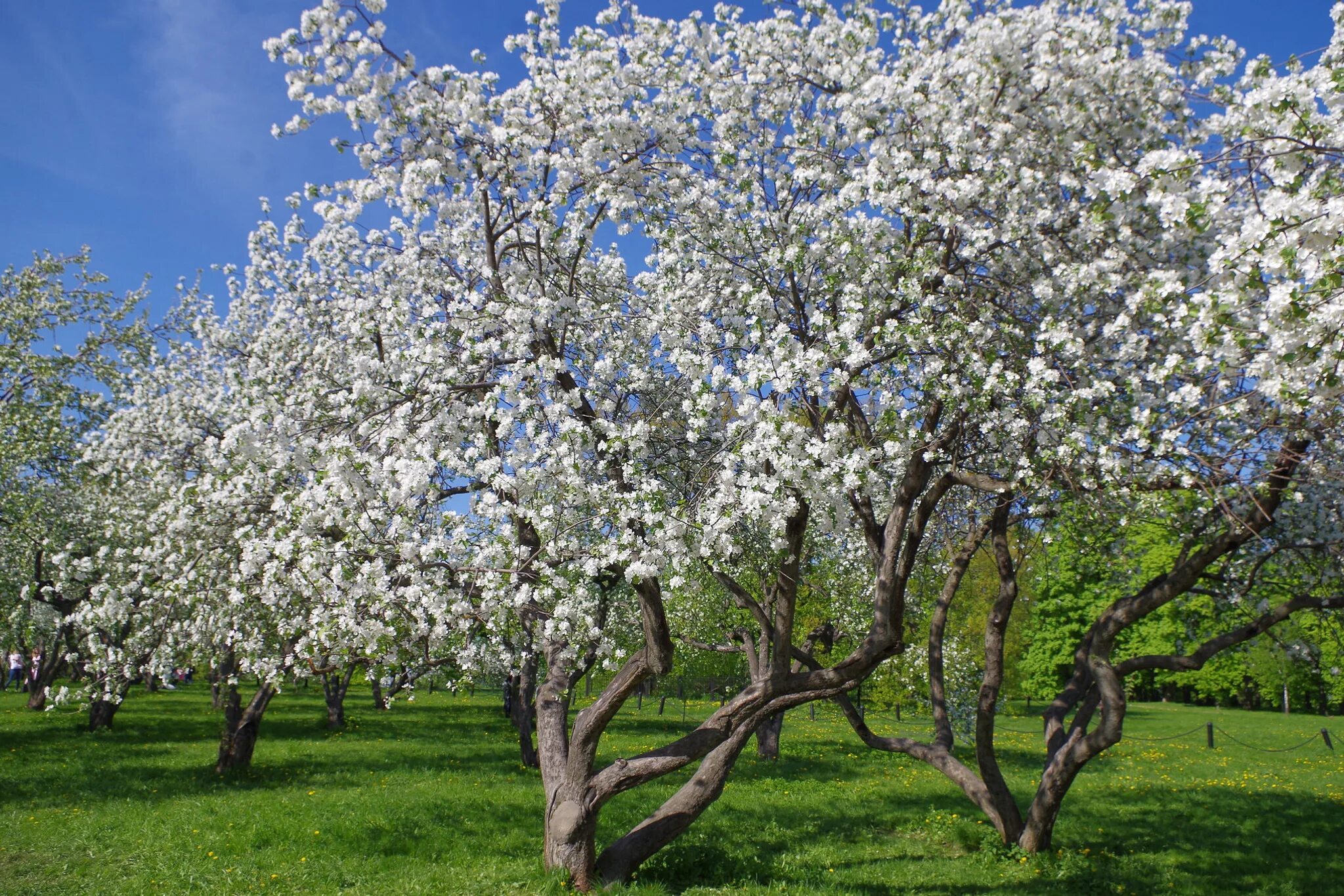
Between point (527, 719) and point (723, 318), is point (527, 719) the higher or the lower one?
the lower one

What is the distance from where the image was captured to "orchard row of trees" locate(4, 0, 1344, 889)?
7145 millimetres

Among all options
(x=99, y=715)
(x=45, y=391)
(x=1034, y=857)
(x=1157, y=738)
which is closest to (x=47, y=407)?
(x=45, y=391)

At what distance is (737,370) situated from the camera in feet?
29.8

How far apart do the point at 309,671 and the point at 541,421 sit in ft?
11.1

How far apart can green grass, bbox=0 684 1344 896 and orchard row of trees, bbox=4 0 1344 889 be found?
2025 millimetres

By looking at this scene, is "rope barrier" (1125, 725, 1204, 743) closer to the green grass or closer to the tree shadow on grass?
the green grass

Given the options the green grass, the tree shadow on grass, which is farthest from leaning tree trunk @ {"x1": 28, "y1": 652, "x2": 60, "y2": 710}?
the tree shadow on grass

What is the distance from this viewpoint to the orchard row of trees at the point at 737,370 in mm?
7145

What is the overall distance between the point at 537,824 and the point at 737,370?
8.16m

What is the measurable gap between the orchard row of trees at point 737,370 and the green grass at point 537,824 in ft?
6.64

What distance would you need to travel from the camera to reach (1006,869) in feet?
34.8

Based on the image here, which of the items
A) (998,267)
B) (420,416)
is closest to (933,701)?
(998,267)

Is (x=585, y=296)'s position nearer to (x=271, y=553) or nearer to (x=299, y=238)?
(x=271, y=553)

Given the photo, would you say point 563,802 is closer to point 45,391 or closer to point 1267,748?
point 45,391
